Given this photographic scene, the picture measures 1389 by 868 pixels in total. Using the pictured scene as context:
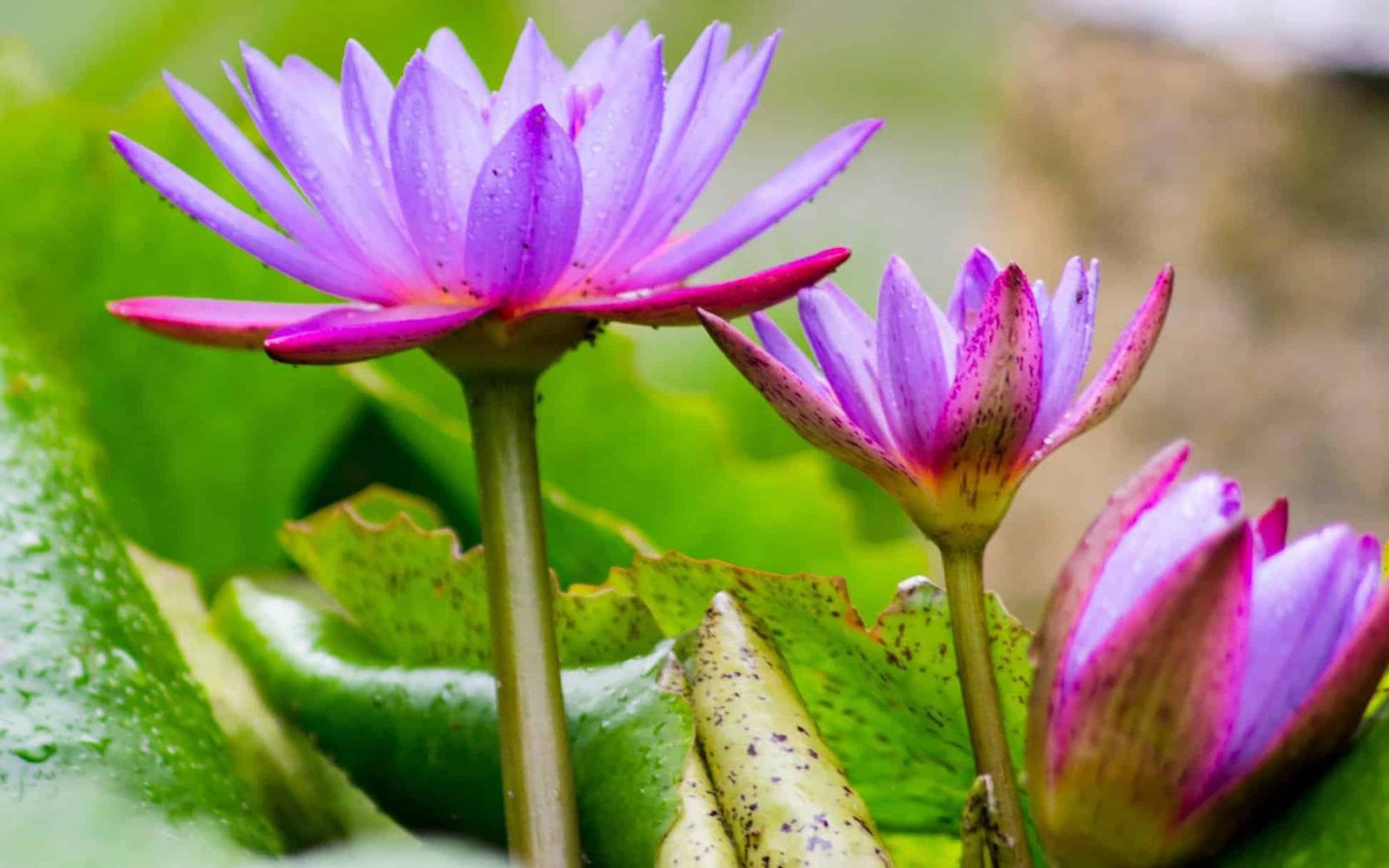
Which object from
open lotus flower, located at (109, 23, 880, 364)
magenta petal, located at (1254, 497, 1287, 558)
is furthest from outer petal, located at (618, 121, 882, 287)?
Answer: magenta petal, located at (1254, 497, 1287, 558)

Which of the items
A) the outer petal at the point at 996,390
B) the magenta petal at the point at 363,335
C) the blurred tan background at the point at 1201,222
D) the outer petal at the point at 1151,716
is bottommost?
the outer petal at the point at 1151,716

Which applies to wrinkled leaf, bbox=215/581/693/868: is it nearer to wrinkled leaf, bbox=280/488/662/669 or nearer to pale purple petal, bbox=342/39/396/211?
wrinkled leaf, bbox=280/488/662/669

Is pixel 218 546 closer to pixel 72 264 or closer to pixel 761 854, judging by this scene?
pixel 72 264

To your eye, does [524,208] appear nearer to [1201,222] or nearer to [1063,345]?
[1063,345]

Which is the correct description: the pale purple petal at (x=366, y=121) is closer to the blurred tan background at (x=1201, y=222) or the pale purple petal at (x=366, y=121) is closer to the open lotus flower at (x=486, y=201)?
the open lotus flower at (x=486, y=201)

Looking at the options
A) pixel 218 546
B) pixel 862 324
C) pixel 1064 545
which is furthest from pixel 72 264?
pixel 1064 545

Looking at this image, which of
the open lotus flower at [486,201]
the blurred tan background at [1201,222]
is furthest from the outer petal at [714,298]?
the blurred tan background at [1201,222]

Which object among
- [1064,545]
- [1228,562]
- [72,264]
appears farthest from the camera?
[1064,545]
